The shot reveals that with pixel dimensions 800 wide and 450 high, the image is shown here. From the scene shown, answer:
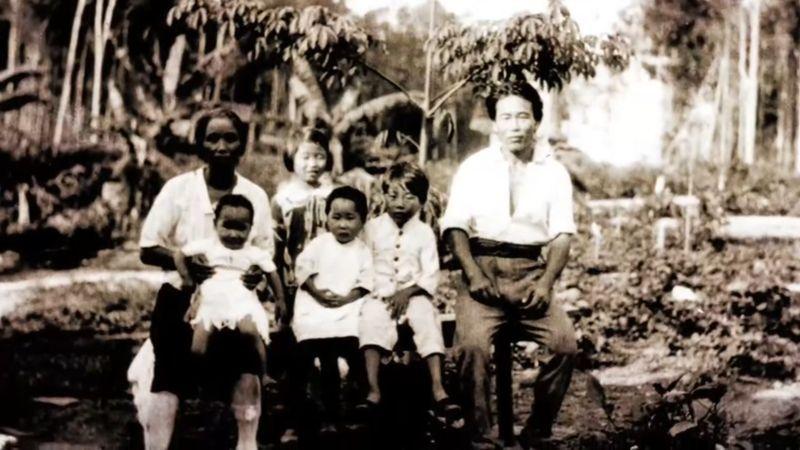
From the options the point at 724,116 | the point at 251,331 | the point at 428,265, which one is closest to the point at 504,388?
the point at 428,265

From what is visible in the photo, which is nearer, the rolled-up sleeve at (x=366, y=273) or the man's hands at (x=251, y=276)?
the man's hands at (x=251, y=276)

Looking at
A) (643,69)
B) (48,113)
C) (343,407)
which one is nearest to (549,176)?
(343,407)

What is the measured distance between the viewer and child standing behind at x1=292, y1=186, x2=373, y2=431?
2.47m

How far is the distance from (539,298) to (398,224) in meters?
0.45

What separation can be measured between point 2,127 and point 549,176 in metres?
1.91

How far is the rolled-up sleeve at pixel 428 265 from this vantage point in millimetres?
2531

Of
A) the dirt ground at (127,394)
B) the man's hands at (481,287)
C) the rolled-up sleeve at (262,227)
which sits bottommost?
the dirt ground at (127,394)

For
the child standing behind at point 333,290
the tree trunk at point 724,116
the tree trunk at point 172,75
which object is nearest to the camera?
the child standing behind at point 333,290

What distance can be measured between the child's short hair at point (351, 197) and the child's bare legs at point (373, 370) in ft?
1.20

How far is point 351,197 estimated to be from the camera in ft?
8.07

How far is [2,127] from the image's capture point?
3.13 metres

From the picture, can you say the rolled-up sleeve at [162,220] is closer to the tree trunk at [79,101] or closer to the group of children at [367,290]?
the group of children at [367,290]

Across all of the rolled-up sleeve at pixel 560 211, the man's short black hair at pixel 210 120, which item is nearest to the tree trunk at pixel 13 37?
the man's short black hair at pixel 210 120

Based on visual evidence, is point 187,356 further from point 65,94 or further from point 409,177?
point 65,94
